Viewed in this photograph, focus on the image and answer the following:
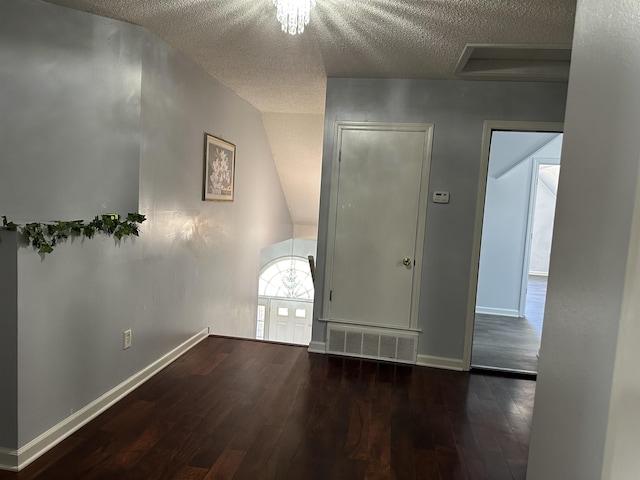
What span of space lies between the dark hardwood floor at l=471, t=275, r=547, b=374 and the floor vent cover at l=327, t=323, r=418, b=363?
64 centimetres

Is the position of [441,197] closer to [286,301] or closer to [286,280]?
[286,280]

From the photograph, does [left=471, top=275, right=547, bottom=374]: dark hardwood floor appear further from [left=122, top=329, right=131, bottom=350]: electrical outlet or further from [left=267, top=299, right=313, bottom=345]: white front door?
[left=267, top=299, right=313, bottom=345]: white front door

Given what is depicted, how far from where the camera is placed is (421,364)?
371 cm

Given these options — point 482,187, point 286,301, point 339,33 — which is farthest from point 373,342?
point 286,301

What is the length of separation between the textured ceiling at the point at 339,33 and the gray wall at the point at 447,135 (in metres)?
0.17

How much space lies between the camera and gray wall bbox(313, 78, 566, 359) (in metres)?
3.47

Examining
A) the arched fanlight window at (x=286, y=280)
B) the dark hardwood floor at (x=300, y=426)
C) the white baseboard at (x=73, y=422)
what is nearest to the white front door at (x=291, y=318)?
the arched fanlight window at (x=286, y=280)

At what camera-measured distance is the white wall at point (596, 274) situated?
0.92m

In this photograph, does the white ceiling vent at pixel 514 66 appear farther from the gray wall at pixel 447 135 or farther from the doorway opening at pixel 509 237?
the doorway opening at pixel 509 237


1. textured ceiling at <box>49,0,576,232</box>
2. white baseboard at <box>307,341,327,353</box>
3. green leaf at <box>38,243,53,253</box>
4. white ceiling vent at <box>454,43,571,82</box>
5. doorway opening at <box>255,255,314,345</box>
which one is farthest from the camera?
doorway opening at <box>255,255,314,345</box>

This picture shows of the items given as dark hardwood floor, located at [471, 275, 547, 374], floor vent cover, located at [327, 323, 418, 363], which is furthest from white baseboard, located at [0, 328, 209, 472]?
dark hardwood floor, located at [471, 275, 547, 374]

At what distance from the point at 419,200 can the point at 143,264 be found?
2.21m

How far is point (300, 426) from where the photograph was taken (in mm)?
2557

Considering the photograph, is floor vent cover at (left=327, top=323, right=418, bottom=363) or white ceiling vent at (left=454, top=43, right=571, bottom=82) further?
floor vent cover at (left=327, top=323, right=418, bottom=363)
